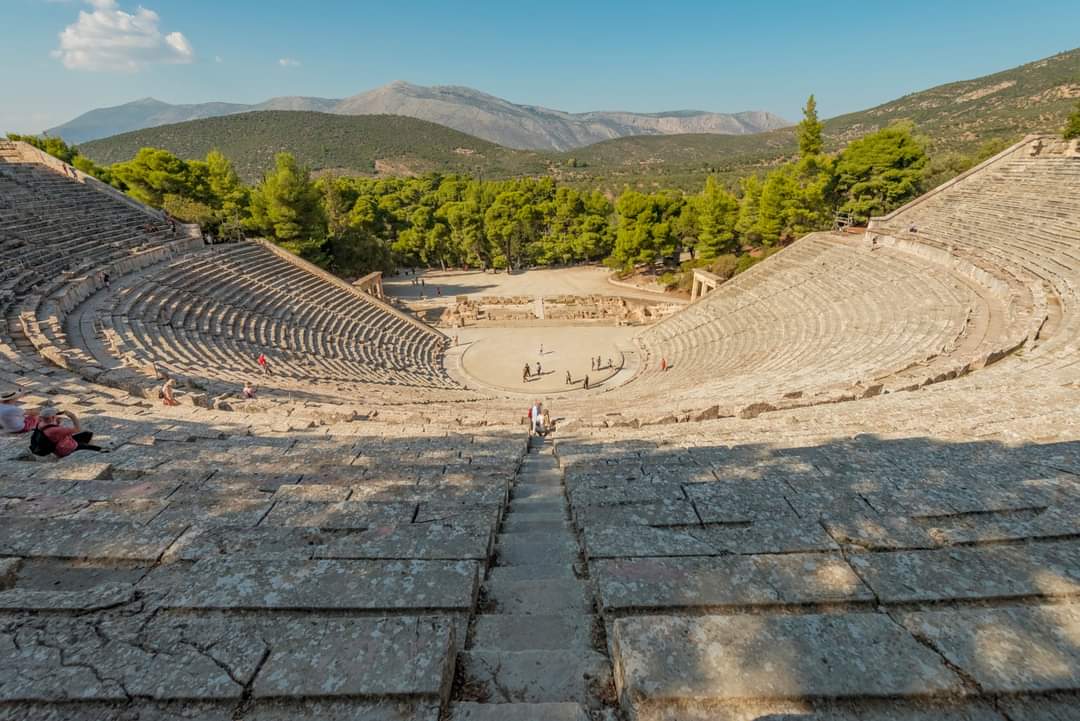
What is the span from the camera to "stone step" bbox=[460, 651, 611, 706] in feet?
6.65

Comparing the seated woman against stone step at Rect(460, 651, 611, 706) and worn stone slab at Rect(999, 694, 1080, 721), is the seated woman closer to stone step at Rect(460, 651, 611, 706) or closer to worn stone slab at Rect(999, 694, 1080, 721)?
stone step at Rect(460, 651, 611, 706)

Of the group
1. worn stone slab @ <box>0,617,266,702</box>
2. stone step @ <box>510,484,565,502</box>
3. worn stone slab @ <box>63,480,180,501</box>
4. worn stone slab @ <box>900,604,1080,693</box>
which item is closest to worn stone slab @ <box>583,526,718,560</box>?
worn stone slab @ <box>900,604,1080,693</box>

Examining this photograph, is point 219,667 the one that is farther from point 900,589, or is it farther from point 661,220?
point 661,220

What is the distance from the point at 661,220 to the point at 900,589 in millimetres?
36404

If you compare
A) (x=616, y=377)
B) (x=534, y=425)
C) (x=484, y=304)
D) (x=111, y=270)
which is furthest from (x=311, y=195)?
(x=534, y=425)

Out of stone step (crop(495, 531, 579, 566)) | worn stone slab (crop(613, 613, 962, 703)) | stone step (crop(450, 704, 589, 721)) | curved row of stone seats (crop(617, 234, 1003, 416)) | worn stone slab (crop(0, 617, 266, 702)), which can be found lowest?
curved row of stone seats (crop(617, 234, 1003, 416))

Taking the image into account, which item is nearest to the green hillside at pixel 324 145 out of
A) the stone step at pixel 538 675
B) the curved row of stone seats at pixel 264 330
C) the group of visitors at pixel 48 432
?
the curved row of stone seats at pixel 264 330

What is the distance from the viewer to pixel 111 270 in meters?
17.1

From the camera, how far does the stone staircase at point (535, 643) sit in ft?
6.39

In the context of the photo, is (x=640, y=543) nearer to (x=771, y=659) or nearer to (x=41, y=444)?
(x=771, y=659)

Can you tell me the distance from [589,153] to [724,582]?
171m

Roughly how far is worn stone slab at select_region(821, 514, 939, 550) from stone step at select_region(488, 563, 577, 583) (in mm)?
1649

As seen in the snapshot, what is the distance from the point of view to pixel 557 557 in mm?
3383

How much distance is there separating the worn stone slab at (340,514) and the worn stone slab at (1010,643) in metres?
2.94
